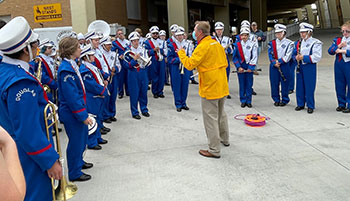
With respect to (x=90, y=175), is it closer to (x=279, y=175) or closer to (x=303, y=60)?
(x=279, y=175)

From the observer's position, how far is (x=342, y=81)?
7461 mm

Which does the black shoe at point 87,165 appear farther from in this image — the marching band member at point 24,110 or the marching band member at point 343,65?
the marching band member at point 343,65

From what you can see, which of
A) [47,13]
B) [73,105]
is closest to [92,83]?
[73,105]

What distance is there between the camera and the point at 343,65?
7281mm

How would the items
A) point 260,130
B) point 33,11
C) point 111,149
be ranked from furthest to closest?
point 33,11 → point 260,130 → point 111,149

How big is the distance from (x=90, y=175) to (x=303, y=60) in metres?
5.39

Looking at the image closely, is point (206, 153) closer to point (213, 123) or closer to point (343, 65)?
point (213, 123)

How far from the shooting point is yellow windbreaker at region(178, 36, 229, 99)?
4840 mm

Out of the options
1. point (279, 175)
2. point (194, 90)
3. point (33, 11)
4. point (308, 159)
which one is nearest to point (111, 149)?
point (279, 175)

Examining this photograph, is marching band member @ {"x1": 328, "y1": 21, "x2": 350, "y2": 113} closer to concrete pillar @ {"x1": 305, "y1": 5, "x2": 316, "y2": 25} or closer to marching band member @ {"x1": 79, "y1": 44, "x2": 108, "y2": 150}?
marching band member @ {"x1": 79, "y1": 44, "x2": 108, "y2": 150}

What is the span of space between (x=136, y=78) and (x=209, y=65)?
281cm

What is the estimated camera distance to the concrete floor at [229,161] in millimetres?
3920

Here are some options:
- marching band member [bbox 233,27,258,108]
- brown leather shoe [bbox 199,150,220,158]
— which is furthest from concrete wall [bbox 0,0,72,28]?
brown leather shoe [bbox 199,150,220,158]

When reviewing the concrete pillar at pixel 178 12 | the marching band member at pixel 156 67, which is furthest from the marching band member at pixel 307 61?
the concrete pillar at pixel 178 12
